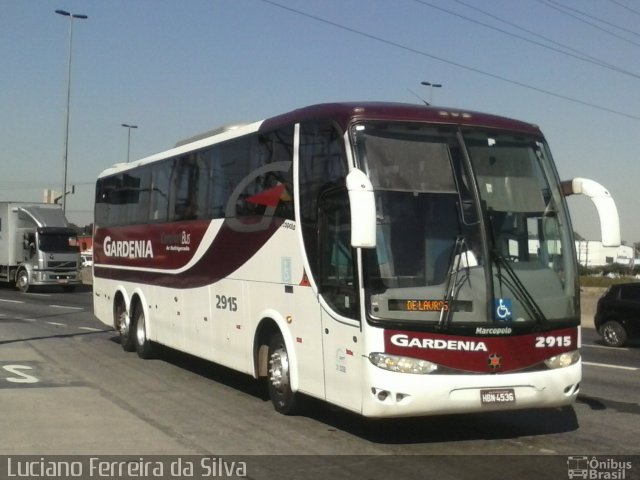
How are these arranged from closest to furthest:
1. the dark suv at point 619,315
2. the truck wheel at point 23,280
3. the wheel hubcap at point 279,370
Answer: the wheel hubcap at point 279,370, the dark suv at point 619,315, the truck wheel at point 23,280

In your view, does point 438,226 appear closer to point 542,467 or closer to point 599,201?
point 599,201

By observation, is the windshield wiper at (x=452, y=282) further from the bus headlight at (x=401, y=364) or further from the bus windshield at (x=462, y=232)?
the bus headlight at (x=401, y=364)

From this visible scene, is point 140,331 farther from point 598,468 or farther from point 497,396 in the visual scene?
point 598,468

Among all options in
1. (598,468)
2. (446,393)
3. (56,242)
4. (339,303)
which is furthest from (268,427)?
(56,242)

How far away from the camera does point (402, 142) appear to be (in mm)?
8594

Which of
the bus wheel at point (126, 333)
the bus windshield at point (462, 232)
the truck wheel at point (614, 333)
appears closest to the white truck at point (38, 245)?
the bus wheel at point (126, 333)

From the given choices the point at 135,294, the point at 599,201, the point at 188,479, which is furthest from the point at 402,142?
the point at 135,294

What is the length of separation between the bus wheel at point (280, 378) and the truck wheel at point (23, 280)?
31.1m

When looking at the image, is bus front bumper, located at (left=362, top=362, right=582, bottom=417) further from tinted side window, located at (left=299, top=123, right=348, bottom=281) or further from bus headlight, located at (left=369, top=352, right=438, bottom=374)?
tinted side window, located at (left=299, top=123, right=348, bottom=281)

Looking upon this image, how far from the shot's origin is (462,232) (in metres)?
8.34

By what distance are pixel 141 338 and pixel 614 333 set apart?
10449 mm

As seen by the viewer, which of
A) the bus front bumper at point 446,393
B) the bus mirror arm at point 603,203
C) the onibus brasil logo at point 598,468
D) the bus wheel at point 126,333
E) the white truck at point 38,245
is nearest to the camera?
the onibus brasil logo at point 598,468

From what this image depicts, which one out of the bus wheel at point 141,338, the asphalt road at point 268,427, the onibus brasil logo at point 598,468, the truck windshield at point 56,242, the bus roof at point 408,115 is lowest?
the asphalt road at point 268,427

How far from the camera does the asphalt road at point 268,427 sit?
25.8 feet
